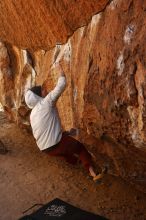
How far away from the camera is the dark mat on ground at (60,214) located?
4.95 meters

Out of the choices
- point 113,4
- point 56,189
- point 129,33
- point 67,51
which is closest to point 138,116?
point 129,33

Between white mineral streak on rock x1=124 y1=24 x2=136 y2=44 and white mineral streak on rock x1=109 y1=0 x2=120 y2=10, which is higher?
white mineral streak on rock x1=109 y1=0 x2=120 y2=10

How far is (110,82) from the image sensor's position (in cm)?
502

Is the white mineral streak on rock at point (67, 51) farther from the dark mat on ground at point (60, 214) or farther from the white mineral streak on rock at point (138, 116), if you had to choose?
the dark mat on ground at point (60, 214)

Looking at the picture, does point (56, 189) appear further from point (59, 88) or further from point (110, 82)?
point (110, 82)

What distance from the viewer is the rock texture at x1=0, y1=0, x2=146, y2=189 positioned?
4675 mm

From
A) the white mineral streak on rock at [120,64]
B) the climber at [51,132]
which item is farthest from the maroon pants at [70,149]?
the white mineral streak on rock at [120,64]

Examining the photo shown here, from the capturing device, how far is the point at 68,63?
649 cm

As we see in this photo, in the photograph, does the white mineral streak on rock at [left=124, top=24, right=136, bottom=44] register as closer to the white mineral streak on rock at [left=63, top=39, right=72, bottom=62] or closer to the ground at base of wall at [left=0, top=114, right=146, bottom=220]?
the white mineral streak on rock at [left=63, top=39, right=72, bottom=62]

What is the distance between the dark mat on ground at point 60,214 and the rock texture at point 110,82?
0.94 metres

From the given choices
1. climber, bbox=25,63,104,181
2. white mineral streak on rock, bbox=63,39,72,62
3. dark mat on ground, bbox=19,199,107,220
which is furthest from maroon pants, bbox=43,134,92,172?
white mineral streak on rock, bbox=63,39,72,62

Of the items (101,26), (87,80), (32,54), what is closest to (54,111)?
(87,80)

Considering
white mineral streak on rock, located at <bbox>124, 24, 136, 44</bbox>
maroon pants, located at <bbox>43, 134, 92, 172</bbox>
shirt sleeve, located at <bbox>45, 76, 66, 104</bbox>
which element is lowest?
maroon pants, located at <bbox>43, 134, 92, 172</bbox>

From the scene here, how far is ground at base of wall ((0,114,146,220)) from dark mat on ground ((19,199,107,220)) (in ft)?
3.78
